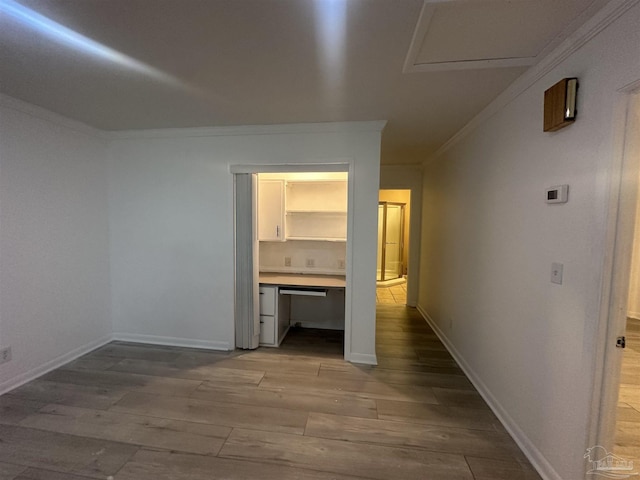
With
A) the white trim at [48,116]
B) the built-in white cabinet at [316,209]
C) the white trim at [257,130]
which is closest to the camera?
the white trim at [48,116]

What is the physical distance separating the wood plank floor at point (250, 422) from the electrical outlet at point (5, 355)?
0.28 metres

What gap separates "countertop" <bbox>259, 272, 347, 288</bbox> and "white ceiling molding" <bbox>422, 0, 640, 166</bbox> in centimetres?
215

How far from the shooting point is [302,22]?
4.38 feet

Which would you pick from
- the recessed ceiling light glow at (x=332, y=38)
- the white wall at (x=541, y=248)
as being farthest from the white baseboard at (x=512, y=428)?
the recessed ceiling light glow at (x=332, y=38)

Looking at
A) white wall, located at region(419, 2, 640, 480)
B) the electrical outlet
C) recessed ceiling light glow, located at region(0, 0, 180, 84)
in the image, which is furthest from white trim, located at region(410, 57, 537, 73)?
the electrical outlet

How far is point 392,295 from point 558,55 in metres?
4.82

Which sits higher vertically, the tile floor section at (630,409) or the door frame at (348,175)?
the door frame at (348,175)

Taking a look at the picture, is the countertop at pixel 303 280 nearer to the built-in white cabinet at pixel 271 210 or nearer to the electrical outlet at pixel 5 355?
the built-in white cabinet at pixel 271 210

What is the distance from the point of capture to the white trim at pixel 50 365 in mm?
2295

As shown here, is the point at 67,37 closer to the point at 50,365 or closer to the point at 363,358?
the point at 50,365

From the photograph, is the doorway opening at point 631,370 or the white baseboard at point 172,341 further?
the white baseboard at point 172,341

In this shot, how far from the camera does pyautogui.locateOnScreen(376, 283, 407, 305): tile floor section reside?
5.21m

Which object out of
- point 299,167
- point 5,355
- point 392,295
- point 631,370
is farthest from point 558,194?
point 392,295

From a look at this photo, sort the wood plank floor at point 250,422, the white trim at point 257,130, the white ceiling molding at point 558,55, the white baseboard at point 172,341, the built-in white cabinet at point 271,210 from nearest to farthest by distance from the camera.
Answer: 1. the white ceiling molding at point 558,55
2. the wood plank floor at point 250,422
3. the white trim at point 257,130
4. the white baseboard at point 172,341
5. the built-in white cabinet at point 271,210
